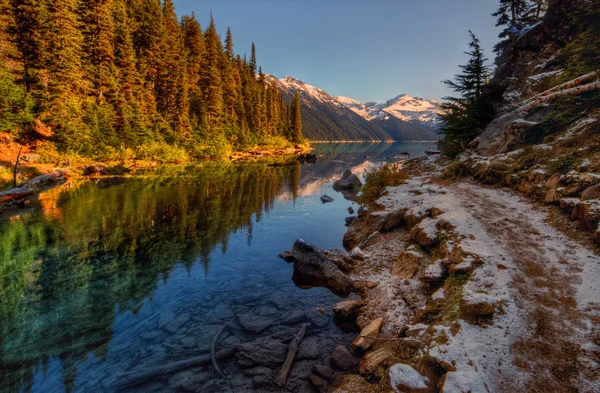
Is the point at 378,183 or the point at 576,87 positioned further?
the point at 378,183

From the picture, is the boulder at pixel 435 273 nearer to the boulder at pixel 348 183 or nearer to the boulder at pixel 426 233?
the boulder at pixel 426 233

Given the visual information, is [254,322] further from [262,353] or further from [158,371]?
[158,371]

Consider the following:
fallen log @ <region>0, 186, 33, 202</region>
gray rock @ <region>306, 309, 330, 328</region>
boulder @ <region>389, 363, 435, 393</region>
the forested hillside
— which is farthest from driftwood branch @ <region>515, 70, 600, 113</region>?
the forested hillside

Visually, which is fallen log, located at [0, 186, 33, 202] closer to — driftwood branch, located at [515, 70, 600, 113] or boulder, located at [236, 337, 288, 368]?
boulder, located at [236, 337, 288, 368]

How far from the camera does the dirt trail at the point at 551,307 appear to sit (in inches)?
136

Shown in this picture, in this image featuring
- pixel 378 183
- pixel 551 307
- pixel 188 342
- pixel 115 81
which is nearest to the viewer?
pixel 551 307

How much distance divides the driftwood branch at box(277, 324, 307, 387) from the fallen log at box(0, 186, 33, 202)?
20.1 meters

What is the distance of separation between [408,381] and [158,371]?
4.59 m

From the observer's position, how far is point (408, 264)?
26.3ft

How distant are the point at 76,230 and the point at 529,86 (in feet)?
92.2

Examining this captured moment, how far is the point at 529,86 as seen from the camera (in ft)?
57.2

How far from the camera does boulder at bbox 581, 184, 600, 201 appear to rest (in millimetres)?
6715

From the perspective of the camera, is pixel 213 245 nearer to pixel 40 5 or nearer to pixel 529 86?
pixel 529 86

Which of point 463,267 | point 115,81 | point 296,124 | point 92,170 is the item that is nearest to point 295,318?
point 463,267
